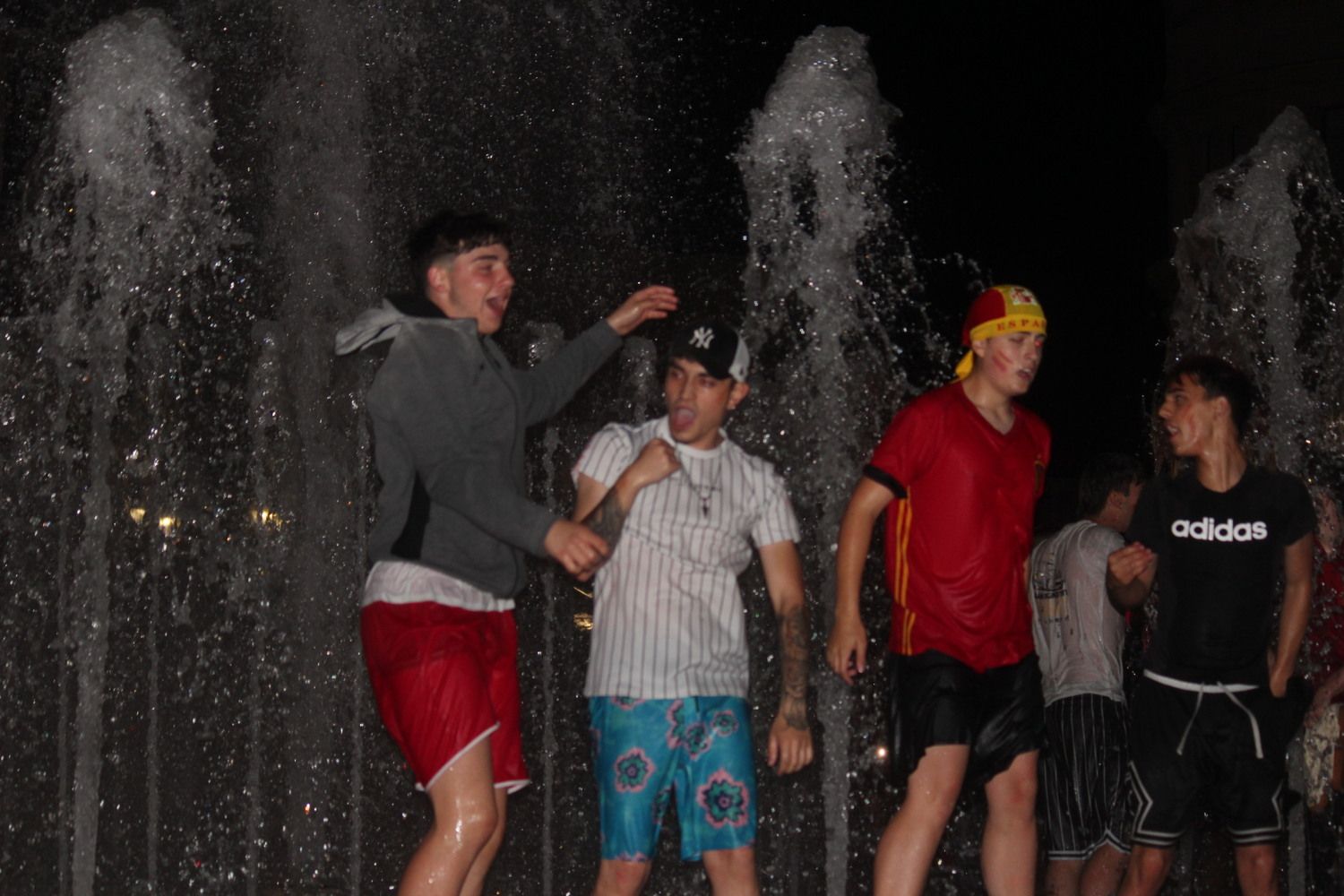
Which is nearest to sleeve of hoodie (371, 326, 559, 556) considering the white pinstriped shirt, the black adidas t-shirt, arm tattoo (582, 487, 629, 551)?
arm tattoo (582, 487, 629, 551)

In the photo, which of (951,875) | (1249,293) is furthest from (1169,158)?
(951,875)

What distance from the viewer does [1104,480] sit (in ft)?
19.2

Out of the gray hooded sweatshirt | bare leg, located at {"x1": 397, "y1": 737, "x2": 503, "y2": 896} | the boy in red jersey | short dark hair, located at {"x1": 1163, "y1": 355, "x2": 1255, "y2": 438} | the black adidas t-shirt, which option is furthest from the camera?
short dark hair, located at {"x1": 1163, "y1": 355, "x2": 1255, "y2": 438}

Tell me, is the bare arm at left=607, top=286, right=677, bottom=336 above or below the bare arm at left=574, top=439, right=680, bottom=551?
above

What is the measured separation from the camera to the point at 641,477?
3883 mm

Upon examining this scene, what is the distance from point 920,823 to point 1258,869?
4.15 feet

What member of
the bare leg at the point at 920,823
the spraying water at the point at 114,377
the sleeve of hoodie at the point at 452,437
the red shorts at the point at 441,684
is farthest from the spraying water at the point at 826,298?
the spraying water at the point at 114,377

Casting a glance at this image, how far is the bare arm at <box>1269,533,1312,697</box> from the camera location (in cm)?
475

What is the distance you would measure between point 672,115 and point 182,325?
26.0 meters

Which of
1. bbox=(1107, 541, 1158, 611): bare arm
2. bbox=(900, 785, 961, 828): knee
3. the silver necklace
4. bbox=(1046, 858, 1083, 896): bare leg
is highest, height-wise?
the silver necklace

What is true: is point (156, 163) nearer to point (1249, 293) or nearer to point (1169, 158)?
point (1249, 293)

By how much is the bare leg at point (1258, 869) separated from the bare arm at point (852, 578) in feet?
4.83

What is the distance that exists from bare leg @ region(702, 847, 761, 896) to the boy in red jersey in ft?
1.45

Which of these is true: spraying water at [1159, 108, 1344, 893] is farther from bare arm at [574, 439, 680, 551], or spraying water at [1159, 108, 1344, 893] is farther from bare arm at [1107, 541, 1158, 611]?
bare arm at [574, 439, 680, 551]
